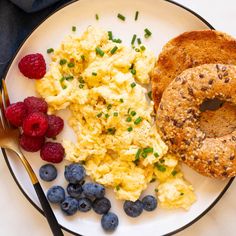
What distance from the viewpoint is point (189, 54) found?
→ 2.69 meters

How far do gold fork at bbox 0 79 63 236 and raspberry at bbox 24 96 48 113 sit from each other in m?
0.10

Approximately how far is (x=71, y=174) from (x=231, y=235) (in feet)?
2.82

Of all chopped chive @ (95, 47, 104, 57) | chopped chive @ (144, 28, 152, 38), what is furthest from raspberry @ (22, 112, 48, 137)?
chopped chive @ (144, 28, 152, 38)

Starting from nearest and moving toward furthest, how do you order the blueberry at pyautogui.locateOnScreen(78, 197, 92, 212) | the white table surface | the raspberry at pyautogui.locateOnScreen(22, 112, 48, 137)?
1. the raspberry at pyautogui.locateOnScreen(22, 112, 48, 137)
2. the blueberry at pyautogui.locateOnScreen(78, 197, 92, 212)
3. the white table surface

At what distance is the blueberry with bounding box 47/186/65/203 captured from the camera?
268 cm

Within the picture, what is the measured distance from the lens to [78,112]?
2.69 meters

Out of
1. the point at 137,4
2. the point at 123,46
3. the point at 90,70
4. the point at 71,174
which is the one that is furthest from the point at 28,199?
the point at 137,4

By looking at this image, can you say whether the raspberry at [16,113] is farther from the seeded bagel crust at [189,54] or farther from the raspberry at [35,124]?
the seeded bagel crust at [189,54]

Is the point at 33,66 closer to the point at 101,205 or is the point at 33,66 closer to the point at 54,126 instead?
the point at 54,126

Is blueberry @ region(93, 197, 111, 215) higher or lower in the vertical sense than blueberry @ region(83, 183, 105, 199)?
lower

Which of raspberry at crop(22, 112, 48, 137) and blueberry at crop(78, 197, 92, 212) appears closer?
raspberry at crop(22, 112, 48, 137)

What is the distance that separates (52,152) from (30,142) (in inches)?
4.4

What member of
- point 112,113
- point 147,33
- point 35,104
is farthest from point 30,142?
point 147,33

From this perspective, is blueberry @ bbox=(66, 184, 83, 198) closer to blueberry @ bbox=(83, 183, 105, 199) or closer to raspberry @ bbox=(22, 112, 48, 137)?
blueberry @ bbox=(83, 183, 105, 199)
